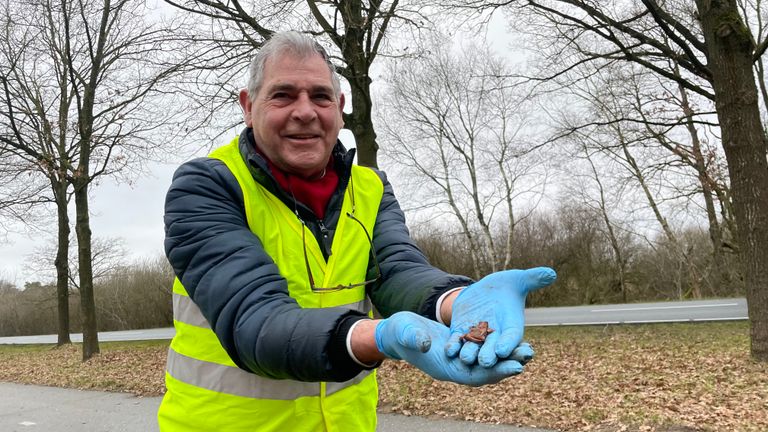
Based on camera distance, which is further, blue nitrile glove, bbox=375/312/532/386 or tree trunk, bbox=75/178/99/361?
tree trunk, bbox=75/178/99/361

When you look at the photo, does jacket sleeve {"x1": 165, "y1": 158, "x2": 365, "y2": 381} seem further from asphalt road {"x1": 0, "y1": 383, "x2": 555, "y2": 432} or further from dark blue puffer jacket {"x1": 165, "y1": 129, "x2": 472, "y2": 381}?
asphalt road {"x1": 0, "y1": 383, "x2": 555, "y2": 432}

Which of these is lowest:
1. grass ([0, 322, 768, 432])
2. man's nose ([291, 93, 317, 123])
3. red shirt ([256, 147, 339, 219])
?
grass ([0, 322, 768, 432])

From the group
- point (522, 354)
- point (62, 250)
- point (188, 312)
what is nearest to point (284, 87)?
point (188, 312)

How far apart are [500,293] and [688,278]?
3113cm

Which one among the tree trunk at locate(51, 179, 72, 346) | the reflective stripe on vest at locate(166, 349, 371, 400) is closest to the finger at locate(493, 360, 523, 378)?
the reflective stripe on vest at locate(166, 349, 371, 400)

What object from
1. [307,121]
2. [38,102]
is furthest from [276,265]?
[38,102]

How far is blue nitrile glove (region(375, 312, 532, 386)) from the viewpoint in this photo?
116 centimetres

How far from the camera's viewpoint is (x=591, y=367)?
805cm

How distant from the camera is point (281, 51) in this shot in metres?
1.84

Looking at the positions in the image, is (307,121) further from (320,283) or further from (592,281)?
(592,281)

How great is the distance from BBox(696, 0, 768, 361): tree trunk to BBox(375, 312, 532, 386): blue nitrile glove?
26.9 feet

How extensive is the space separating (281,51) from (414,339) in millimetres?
1076

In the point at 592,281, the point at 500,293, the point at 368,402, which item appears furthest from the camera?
the point at 592,281

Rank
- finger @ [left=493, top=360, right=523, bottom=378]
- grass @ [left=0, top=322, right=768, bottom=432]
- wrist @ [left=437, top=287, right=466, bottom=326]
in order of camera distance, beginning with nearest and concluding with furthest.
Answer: finger @ [left=493, top=360, right=523, bottom=378], wrist @ [left=437, top=287, right=466, bottom=326], grass @ [left=0, top=322, right=768, bottom=432]
